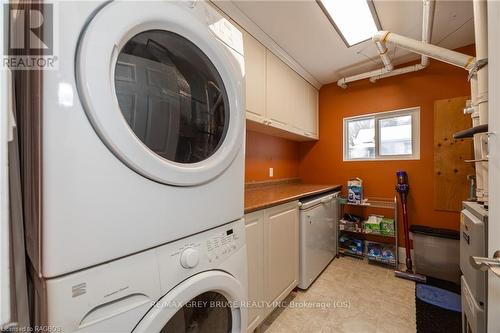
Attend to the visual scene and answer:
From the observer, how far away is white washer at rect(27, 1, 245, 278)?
424 millimetres

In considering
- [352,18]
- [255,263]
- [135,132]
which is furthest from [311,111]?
[135,132]

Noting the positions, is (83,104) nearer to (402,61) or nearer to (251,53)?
(251,53)

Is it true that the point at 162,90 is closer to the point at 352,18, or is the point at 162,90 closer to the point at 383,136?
the point at 352,18

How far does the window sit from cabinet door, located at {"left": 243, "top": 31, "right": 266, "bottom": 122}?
58.3 inches

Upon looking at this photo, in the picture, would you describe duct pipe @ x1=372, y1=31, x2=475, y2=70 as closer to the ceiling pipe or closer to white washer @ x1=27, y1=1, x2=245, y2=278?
the ceiling pipe

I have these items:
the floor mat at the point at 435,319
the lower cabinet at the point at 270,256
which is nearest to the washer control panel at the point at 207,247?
the lower cabinet at the point at 270,256

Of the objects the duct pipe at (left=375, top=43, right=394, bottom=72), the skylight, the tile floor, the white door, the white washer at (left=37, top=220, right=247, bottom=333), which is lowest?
the tile floor

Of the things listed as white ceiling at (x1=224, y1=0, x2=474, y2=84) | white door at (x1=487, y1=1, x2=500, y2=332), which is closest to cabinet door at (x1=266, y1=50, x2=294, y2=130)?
white ceiling at (x1=224, y1=0, x2=474, y2=84)

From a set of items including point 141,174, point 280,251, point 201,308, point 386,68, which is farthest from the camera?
point 386,68

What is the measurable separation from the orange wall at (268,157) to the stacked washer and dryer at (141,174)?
1.41m

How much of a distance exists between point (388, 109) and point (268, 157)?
1.57 m

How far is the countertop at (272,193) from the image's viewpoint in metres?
1.33

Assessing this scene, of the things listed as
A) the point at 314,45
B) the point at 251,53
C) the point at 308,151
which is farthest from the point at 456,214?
the point at 251,53

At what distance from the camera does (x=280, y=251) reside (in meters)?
1.52
